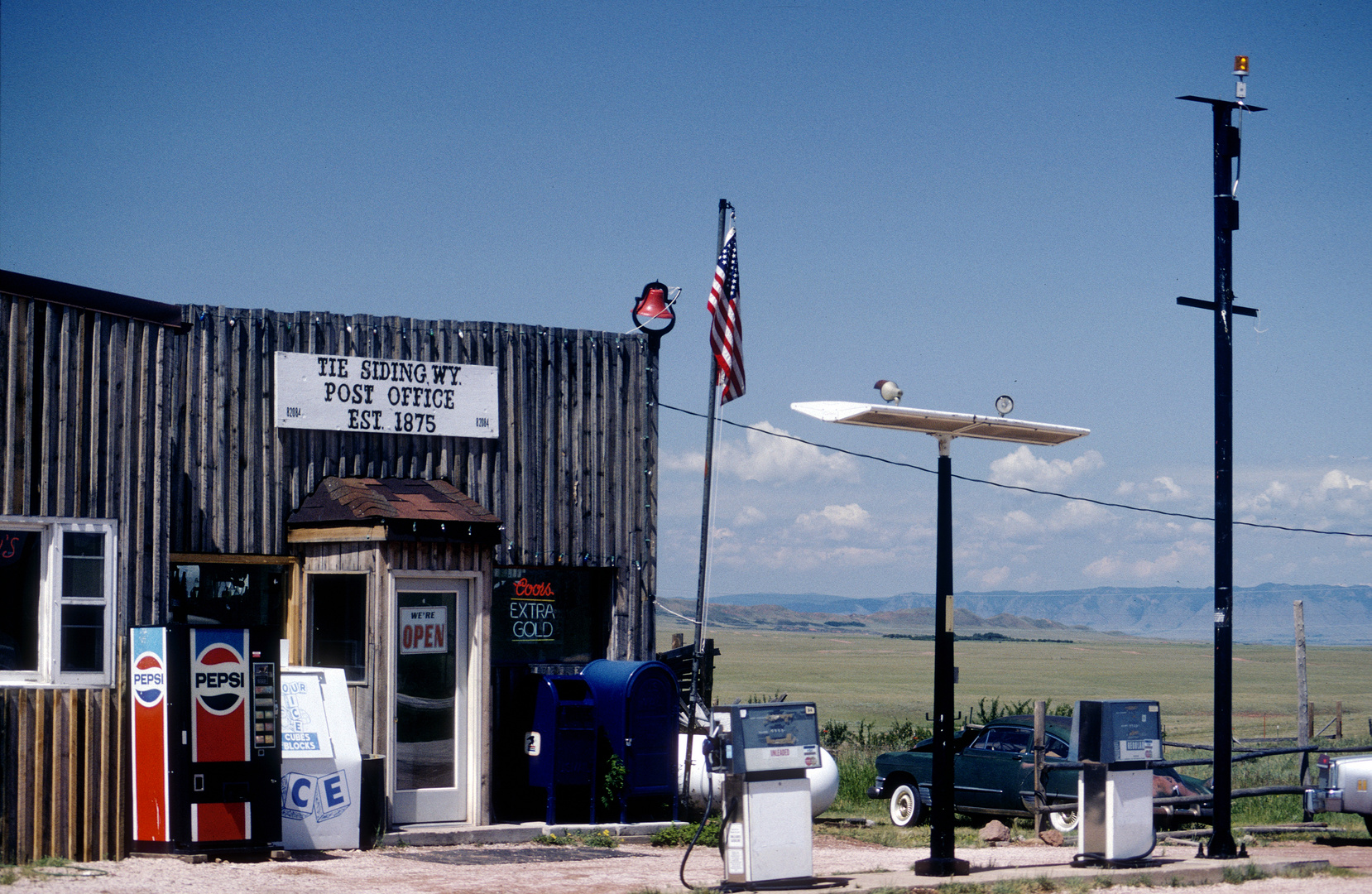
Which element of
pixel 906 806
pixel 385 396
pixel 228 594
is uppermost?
pixel 385 396

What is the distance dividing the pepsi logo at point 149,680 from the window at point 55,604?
294 millimetres

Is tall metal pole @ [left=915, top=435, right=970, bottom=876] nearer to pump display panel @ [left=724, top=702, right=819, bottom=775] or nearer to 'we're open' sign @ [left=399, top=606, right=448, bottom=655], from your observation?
pump display panel @ [left=724, top=702, right=819, bottom=775]

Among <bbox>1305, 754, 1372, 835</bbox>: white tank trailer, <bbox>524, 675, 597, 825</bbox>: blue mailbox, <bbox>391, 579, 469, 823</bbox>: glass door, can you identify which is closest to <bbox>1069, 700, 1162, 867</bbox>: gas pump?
<bbox>1305, 754, 1372, 835</bbox>: white tank trailer

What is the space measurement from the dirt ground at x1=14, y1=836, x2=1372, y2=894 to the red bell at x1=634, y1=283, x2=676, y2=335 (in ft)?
19.5

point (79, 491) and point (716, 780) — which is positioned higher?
point (79, 491)

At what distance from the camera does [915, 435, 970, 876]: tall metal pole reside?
41.8 feet

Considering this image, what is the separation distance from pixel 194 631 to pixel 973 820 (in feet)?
36.3

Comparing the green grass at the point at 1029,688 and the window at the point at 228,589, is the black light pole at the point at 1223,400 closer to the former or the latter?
the green grass at the point at 1029,688

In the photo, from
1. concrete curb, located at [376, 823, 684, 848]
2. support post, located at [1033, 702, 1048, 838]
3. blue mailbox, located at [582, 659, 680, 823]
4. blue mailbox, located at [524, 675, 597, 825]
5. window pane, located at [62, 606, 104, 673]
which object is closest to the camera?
window pane, located at [62, 606, 104, 673]

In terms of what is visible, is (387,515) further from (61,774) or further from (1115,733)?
(1115,733)

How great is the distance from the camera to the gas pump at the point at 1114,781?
13.5 meters

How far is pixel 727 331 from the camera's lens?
18.0m

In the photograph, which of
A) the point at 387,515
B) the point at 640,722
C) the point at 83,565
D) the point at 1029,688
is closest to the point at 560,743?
the point at 640,722

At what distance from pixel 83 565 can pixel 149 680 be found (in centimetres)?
118
